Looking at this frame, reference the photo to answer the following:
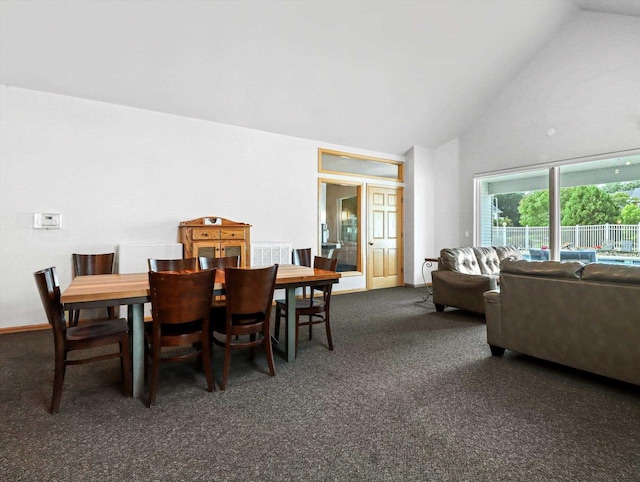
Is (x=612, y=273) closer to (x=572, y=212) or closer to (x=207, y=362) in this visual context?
(x=207, y=362)

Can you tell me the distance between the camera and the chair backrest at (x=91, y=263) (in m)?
3.99

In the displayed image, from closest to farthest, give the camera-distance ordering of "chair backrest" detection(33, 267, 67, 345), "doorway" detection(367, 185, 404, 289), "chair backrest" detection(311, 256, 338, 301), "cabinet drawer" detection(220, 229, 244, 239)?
"chair backrest" detection(33, 267, 67, 345) → "chair backrest" detection(311, 256, 338, 301) → "cabinet drawer" detection(220, 229, 244, 239) → "doorway" detection(367, 185, 404, 289)

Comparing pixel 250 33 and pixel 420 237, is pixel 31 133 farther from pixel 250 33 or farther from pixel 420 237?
pixel 420 237

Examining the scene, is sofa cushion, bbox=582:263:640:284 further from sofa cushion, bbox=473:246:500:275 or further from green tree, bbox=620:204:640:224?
green tree, bbox=620:204:640:224

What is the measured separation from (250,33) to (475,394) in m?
4.33

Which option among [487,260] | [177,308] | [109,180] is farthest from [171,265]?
[487,260]

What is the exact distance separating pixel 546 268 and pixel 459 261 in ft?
7.10

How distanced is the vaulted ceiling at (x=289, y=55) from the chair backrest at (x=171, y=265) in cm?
249

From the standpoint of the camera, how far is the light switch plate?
407 cm

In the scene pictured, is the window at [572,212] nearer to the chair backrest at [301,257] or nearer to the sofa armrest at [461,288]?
the sofa armrest at [461,288]

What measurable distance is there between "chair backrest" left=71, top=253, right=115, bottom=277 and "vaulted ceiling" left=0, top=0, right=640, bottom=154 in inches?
79.2

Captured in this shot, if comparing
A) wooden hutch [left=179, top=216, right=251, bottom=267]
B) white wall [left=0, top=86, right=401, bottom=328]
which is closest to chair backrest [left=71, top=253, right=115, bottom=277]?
white wall [left=0, top=86, right=401, bottom=328]

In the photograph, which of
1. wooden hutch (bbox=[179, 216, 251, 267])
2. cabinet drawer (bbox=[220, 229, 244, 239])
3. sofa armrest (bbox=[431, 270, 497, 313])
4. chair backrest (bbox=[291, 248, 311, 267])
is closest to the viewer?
sofa armrest (bbox=[431, 270, 497, 313])

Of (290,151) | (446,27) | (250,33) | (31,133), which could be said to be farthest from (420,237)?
(31,133)
